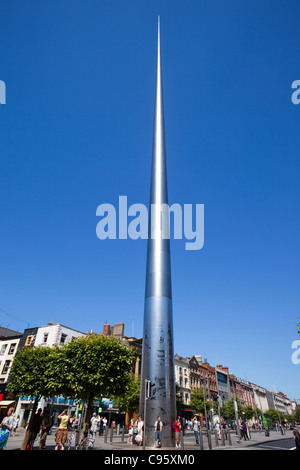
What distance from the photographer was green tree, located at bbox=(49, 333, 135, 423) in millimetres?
22484

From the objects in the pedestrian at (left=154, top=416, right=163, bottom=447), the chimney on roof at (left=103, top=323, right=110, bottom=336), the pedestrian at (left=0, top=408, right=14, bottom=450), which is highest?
the chimney on roof at (left=103, top=323, right=110, bottom=336)

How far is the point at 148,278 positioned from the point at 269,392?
156m

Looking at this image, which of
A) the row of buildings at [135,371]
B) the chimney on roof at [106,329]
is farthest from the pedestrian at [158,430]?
the chimney on roof at [106,329]

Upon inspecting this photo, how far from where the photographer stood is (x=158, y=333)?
19.1 m

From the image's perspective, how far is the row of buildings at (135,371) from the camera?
4700cm

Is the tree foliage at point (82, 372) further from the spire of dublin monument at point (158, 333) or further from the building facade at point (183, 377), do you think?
the building facade at point (183, 377)

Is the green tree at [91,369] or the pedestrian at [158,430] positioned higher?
the green tree at [91,369]

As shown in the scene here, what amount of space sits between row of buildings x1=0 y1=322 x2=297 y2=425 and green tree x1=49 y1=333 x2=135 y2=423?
546cm

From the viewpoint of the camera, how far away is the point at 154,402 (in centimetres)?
1731

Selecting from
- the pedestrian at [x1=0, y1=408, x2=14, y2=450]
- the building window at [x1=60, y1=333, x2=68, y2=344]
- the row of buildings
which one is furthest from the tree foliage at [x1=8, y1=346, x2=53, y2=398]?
the building window at [x1=60, y1=333, x2=68, y2=344]

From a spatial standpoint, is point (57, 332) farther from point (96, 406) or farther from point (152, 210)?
point (152, 210)

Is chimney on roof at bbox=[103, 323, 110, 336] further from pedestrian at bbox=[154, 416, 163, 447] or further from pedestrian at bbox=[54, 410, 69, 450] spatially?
pedestrian at bbox=[54, 410, 69, 450]

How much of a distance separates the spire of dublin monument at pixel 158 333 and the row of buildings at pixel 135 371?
393 inches
